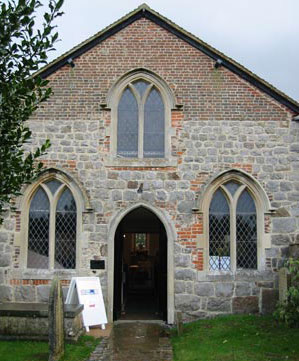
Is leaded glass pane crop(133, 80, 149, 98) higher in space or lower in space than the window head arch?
higher

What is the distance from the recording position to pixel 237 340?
10.0 meters

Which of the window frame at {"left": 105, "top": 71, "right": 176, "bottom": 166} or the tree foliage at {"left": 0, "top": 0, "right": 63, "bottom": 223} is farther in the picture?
the window frame at {"left": 105, "top": 71, "right": 176, "bottom": 166}

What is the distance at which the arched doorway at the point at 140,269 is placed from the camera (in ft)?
43.3

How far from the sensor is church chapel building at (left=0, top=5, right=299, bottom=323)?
39.9 ft

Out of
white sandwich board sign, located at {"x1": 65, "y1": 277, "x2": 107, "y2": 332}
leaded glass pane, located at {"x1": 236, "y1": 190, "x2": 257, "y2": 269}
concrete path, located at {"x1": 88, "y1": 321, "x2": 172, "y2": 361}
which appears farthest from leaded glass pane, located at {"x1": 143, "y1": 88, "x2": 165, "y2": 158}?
concrete path, located at {"x1": 88, "y1": 321, "x2": 172, "y2": 361}

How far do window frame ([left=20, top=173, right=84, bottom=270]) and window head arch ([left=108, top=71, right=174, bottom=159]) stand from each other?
155 cm

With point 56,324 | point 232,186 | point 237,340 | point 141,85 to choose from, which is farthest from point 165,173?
point 56,324

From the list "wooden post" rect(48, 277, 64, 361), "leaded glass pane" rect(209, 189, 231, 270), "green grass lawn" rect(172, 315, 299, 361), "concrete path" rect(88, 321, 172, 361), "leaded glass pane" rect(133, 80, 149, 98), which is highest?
"leaded glass pane" rect(133, 80, 149, 98)

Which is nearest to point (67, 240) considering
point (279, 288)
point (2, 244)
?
point (2, 244)

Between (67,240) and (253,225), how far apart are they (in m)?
4.90

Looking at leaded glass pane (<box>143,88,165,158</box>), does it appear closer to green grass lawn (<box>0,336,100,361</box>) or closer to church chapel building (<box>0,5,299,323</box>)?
church chapel building (<box>0,5,299,323</box>)

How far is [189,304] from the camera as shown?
39.3 ft

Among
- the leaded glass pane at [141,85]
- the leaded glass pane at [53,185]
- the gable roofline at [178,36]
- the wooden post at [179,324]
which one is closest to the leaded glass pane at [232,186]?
the gable roofline at [178,36]

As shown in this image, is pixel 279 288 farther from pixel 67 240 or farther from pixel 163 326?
pixel 67 240
